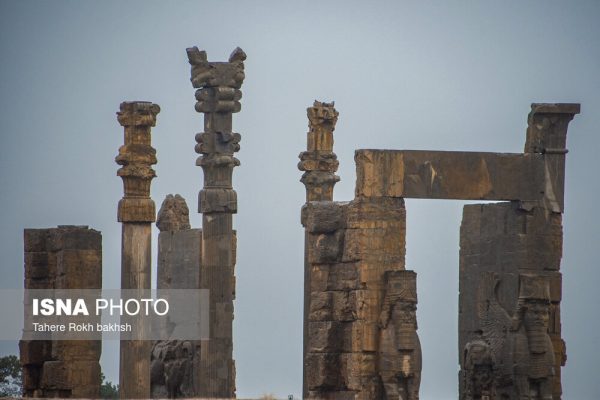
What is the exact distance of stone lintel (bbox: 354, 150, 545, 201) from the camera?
139 ft

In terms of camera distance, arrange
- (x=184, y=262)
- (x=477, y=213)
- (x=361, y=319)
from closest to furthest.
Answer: (x=361, y=319), (x=477, y=213), (x=184, y=262)

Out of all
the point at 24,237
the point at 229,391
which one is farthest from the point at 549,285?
the point at 24,237

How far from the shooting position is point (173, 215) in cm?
5012

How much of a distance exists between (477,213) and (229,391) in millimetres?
5490

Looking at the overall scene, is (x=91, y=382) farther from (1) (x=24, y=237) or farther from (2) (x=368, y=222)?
(2) (x=368, y=222)

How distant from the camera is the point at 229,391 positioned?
4628 cm

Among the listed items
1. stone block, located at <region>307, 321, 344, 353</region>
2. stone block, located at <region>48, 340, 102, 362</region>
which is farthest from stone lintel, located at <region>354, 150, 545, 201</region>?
stone block, located at <region>48, 340, 102, 362</region>

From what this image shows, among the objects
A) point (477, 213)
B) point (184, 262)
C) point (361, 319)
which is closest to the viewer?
point (361, 319)

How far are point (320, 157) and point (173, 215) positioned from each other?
3305 mm

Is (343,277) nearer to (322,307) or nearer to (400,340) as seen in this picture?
(322,307)

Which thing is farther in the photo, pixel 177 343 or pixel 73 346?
pixel 177 343

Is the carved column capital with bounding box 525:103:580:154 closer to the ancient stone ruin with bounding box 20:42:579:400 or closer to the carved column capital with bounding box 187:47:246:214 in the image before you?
the ancient stone ruin with bounding box 20:42:579:400

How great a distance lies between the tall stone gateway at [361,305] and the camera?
41.6 metres

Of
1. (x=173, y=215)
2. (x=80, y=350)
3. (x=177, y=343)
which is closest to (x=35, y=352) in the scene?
(x=80, y=350)
